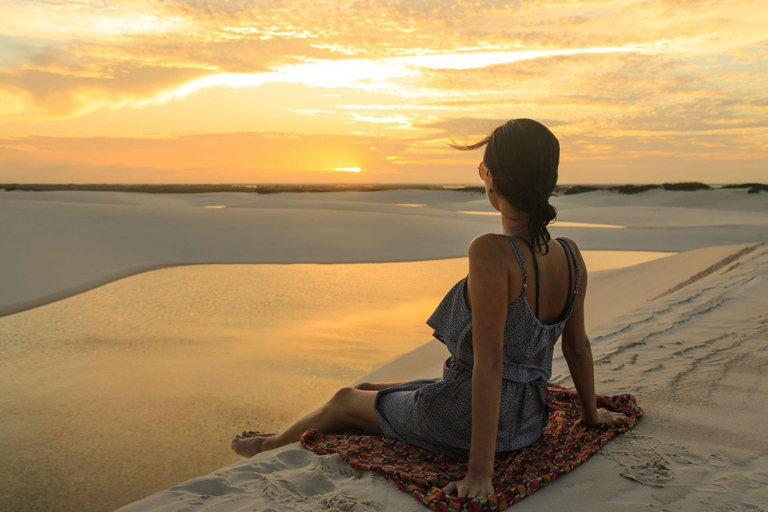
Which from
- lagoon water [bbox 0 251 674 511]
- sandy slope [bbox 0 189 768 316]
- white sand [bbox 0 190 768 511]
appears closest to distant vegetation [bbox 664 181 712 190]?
sandy slope [bbox 0 189 768 316]

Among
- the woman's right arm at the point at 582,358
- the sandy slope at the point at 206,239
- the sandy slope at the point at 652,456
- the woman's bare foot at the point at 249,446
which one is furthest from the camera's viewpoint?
the sandy slope at the point at 206,239

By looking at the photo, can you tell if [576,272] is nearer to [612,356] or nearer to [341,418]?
[341,418]

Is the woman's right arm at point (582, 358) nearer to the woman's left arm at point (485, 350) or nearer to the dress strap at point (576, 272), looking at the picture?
the dress strap at point (576, 272)

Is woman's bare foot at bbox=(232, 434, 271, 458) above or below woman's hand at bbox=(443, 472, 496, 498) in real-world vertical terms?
below

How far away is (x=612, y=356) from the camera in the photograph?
147 inches

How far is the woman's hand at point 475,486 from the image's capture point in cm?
187

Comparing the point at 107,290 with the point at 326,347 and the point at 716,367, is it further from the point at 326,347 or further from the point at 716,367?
the point at 716,367

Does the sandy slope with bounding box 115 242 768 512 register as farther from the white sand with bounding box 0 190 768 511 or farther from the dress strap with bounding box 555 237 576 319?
the dress strap with bounding box 555 237 576 319

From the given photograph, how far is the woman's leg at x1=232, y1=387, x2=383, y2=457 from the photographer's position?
8.18 ft

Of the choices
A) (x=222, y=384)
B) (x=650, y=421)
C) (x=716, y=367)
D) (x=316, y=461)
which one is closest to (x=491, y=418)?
(x=316, y=461)

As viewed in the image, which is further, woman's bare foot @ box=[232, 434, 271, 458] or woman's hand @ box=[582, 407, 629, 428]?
woman's bare foot @ box=[232, 434, 271, 458]

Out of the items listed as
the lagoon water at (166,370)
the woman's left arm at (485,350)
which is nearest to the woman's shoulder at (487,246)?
the woman's left arm at (485,350)

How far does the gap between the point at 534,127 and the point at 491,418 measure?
0.95 m

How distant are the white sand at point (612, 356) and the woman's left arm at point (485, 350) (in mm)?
210
